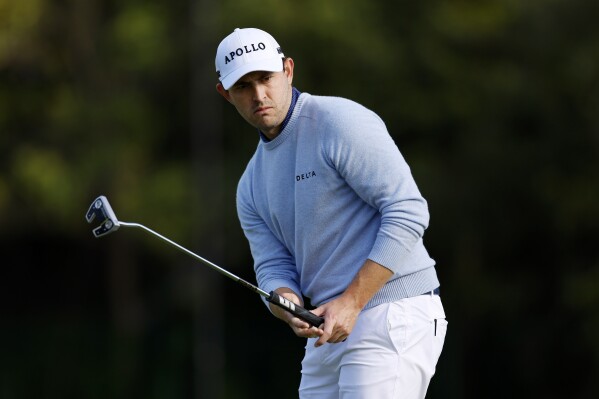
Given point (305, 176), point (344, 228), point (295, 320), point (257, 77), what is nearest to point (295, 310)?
point (295, 320)

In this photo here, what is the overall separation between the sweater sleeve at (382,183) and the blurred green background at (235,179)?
1011 cm

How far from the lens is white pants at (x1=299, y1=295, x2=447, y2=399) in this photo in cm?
375

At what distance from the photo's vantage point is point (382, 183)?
3.71m

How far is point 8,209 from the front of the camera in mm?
19719

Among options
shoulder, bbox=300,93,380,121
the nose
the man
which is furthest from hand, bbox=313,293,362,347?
the nose

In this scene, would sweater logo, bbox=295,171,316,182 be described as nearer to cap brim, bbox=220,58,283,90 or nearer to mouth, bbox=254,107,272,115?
mouth, bbox=254,107,272,115

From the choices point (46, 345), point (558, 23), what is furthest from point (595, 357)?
point (46, 345)

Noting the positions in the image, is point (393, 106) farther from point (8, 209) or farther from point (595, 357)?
point (8, 209)

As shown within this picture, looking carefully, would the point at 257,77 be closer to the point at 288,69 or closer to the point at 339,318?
the point at 288,69

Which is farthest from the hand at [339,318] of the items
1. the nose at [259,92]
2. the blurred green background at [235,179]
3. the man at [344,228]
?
the blurred green background at [235,179]

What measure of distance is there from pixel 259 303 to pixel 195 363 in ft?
8.88

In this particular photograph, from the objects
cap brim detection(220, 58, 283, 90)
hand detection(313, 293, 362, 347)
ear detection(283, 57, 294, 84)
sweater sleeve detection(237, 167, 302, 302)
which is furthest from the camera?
sweater sleeve detection(237, 167, 302, 302)

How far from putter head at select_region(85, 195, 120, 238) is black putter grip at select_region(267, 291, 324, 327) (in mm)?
524

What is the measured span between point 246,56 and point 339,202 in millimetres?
Answer: 525
